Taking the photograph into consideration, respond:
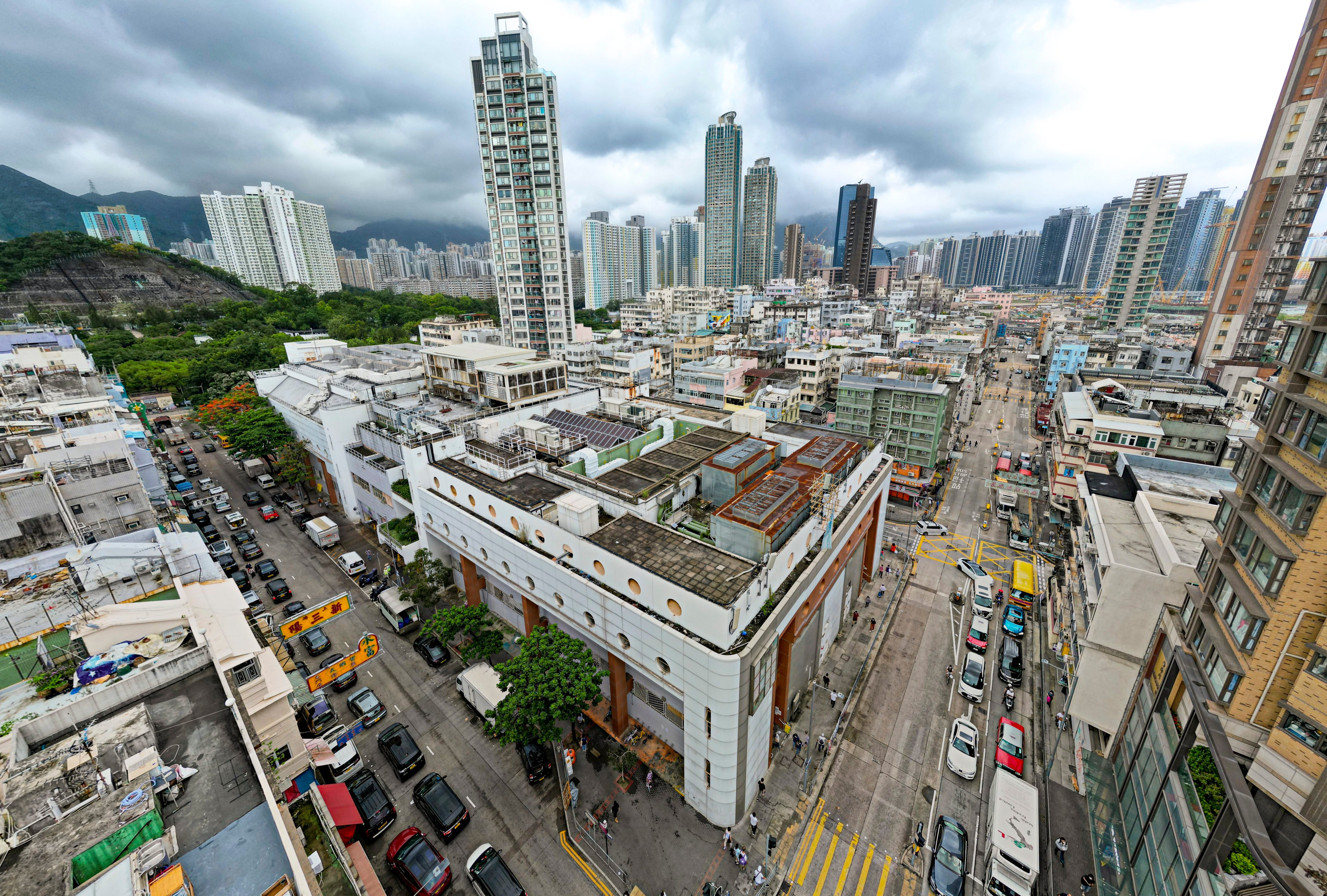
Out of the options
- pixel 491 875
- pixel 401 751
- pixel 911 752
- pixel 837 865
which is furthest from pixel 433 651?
pixel 911 752

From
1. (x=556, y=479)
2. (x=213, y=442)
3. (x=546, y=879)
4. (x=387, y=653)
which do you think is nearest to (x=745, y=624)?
(x=546, y=879)

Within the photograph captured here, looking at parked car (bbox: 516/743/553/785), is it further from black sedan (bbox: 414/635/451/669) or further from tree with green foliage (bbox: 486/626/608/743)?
black sedan (bbox: 414/635/451/669)

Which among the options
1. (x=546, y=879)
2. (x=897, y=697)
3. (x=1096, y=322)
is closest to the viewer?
(x=546, y=879)

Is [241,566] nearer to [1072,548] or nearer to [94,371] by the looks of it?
[94,371]

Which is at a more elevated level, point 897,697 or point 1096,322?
point 1096,322

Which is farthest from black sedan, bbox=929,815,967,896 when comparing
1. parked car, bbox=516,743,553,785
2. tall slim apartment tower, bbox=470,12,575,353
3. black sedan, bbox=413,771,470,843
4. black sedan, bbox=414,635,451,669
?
tall slim apartment tower, bbox=470,12,575,353

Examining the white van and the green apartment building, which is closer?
the white van
